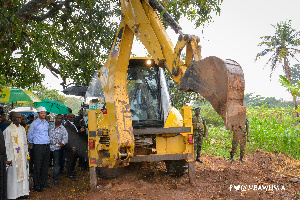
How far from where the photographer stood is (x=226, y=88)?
2.57 meters

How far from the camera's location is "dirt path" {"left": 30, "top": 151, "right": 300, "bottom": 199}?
17.2 ft

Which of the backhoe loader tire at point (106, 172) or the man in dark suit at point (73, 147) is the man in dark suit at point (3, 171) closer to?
the backhoe loader tire at point (106, 172)

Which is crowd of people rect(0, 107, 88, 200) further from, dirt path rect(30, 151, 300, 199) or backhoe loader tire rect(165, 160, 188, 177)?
backhoe loader tire rect(165, 160, 188, 177)

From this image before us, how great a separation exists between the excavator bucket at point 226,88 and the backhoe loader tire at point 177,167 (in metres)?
4.15

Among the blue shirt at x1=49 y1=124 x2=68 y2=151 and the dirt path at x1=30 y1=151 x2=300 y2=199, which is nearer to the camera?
the dirt path at x1=30 y1=151 x2=300 y2=199

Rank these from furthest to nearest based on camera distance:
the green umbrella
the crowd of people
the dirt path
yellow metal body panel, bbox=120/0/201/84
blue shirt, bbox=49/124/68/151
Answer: the green umbrella < blue shirt, bbox=49/124/68/151 < the crowd of people < the dirt path < yellow metal body panel, bbox=120/0/201/84

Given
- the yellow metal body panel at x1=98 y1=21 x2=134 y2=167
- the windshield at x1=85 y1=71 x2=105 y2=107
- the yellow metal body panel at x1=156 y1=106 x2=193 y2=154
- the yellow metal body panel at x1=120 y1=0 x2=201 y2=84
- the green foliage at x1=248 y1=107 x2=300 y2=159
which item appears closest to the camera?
the yellow metal body panel at x1=120 y1=0 x2=201 y2=84

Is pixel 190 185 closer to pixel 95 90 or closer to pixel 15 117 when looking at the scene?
pixel 95 90

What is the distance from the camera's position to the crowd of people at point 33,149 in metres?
5.54

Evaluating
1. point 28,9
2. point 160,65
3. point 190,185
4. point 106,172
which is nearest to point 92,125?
point 106,172

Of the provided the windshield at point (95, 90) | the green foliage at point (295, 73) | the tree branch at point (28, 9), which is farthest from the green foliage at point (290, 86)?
the green foliage at point (295, 73)

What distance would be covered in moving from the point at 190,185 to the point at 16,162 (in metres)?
3.71

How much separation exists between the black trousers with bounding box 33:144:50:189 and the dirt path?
0.26m

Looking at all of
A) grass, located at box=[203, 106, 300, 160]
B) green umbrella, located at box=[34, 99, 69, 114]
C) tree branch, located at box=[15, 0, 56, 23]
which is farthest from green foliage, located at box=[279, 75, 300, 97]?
green umbrella, located at box=[34, 99, 69, 114]
